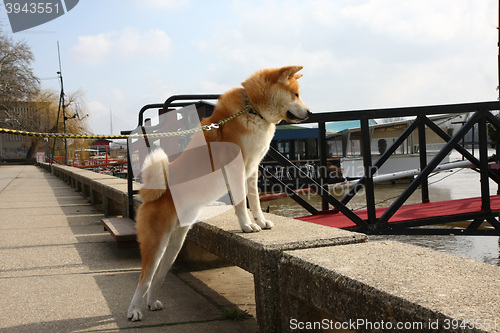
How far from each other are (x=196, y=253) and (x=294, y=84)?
2169 millimetres

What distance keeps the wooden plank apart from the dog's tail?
2004mm

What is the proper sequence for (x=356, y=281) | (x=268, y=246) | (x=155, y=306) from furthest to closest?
(x=155, y=306), (x=268, y=246), (x=356, y=281)

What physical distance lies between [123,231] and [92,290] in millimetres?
1463

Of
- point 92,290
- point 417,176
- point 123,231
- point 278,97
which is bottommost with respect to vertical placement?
point 92,290

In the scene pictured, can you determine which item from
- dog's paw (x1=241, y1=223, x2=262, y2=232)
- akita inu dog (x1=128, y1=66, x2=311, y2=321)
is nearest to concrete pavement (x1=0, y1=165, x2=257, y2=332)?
akita inu dog (x1=128, y1=66, x2=311, y2=321)

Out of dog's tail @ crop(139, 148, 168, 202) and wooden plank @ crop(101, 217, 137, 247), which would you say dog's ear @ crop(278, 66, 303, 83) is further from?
wooden plank @ crop(101, 217, 137, 247)

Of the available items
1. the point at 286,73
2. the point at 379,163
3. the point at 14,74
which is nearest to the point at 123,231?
the point at 286,73

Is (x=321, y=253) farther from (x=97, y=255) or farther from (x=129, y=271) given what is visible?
(x=97, y=255)

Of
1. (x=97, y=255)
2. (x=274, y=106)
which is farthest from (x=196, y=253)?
(x=274, y=106)

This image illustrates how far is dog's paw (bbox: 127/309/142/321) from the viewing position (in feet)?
9.70

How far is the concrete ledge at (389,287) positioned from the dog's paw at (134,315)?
3.59 ft

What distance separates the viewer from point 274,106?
10.9 feet

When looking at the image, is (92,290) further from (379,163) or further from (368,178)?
(379,163)

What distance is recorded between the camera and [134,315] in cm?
296
